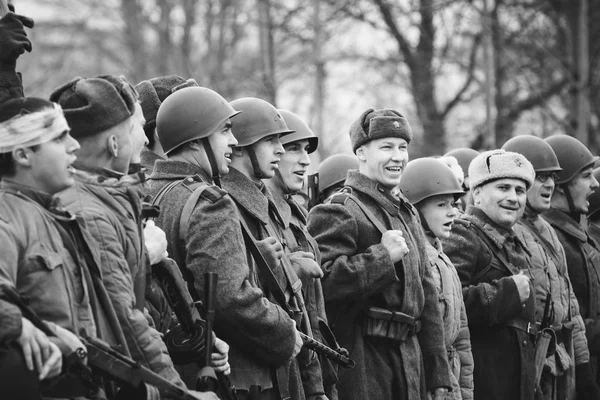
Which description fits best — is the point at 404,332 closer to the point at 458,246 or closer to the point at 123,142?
the point at 458,246

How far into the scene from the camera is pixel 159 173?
5.93 m

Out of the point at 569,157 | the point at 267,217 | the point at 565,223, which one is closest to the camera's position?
the point at 267,217

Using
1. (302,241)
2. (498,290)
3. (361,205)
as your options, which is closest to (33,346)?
(302,241)

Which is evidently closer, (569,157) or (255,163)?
(255,163)

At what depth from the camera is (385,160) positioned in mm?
7418

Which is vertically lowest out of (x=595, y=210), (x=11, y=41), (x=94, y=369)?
(x=595, y=210)

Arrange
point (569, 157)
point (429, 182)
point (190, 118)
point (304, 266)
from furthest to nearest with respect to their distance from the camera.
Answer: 1. point (569, 157)
2. point (429, 182)
3. point (304, 266)
4. point (190, 118)

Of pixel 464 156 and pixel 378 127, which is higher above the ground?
pixel 378 127

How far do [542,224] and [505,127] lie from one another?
13367 millimetres

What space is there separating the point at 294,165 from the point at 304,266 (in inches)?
37.5

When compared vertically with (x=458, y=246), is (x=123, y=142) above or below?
above

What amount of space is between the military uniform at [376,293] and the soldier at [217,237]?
1208 mm

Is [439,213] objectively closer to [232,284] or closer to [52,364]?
[232,284]

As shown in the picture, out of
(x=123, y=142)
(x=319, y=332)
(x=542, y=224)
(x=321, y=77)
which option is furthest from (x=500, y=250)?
(x=321, y=77)
